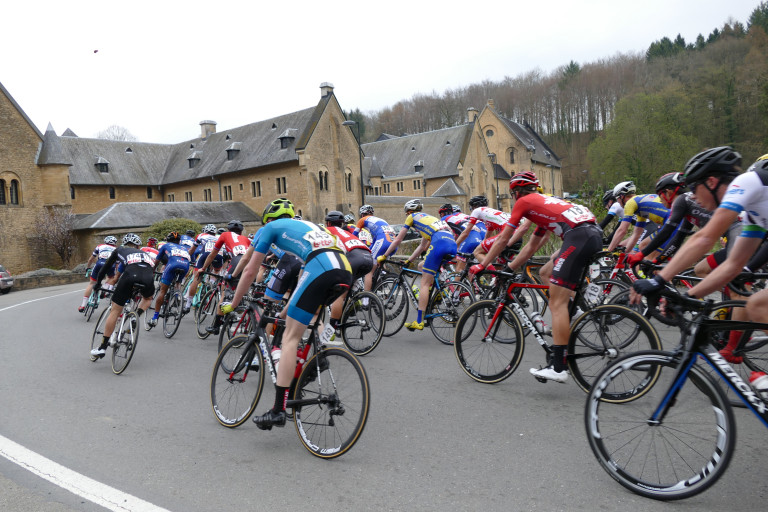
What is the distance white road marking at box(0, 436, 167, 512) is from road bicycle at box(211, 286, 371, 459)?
123 cm

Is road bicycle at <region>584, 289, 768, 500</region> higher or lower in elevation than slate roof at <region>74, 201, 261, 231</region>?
lower

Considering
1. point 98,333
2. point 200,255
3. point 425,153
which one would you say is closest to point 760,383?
point 98,333

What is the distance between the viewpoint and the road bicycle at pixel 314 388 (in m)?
4.04

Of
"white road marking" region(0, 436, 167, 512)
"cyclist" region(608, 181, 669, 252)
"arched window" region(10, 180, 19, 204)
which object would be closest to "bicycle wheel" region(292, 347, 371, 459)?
"white road marking" region(0, 436, 167, 512)

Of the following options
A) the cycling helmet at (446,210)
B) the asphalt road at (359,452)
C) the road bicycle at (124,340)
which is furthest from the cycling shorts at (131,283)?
the cycling helmet at (446,210)

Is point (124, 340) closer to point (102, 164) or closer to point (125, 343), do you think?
point (125, 343)

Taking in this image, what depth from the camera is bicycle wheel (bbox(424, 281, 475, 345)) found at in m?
7.78

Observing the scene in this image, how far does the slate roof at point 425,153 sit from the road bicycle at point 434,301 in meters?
62.1

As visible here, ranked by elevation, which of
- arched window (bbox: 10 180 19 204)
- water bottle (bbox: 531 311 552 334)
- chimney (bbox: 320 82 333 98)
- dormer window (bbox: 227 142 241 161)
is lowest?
water bottle (bbox: 531 311 552 334)

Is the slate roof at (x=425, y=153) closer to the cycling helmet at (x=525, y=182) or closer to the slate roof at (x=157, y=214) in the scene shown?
the slate roof at (x=157, y=214)

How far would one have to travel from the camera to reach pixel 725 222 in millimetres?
3295

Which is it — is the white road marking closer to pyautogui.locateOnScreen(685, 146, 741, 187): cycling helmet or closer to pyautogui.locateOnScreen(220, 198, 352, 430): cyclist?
pyautogui.locateOnScreen(220, 198, 352, 430): cyclist

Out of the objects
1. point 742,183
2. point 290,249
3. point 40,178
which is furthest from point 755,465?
point 40,178

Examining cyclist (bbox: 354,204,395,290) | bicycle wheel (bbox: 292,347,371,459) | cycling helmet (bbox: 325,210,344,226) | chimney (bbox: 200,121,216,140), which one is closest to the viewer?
bicycle wheel (bbox: 292,347,371,459)
